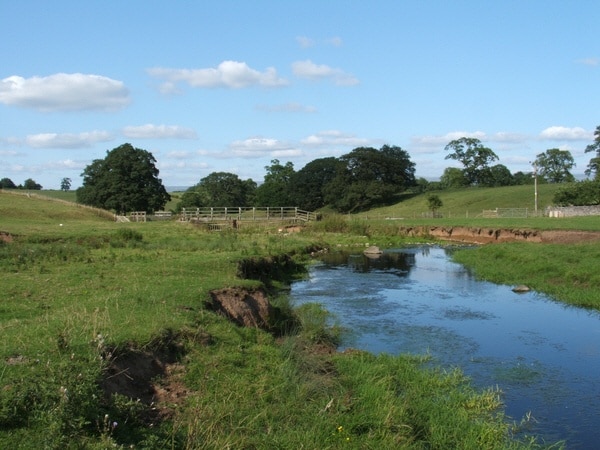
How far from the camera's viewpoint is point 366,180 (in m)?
109

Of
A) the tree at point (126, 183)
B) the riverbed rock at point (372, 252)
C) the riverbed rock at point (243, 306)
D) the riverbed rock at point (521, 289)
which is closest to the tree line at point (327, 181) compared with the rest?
the tree at point (126, 183)

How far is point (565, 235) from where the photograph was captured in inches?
1550

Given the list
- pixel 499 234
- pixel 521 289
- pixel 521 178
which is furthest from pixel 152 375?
pixel 521 178

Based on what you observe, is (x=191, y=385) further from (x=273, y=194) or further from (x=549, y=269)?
(x=273, y=194)

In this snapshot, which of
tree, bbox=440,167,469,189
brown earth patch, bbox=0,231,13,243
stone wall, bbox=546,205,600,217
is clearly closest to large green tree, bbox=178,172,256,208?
tree, bbox=440,167,469,189

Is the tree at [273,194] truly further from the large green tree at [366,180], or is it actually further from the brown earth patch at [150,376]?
the brown earth patch at [150,376]

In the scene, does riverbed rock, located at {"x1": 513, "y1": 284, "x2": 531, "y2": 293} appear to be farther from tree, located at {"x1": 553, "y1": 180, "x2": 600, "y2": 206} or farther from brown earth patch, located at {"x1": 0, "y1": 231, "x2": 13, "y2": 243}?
tree, located at {"x1": 553, "y1": 180, "x2": 600, "y2": 206}

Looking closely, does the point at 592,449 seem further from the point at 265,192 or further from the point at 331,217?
the point at 265,192

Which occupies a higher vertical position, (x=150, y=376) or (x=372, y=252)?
(x=150, y=376)

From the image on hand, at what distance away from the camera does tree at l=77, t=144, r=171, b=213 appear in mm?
77625

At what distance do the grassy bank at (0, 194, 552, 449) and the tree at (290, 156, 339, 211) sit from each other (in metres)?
97.7

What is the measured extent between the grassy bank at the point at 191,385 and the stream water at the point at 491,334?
984mm

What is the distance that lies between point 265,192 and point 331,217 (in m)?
49.2

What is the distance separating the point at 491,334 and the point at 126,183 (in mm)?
67558
